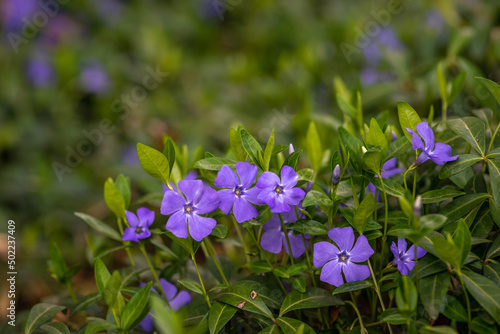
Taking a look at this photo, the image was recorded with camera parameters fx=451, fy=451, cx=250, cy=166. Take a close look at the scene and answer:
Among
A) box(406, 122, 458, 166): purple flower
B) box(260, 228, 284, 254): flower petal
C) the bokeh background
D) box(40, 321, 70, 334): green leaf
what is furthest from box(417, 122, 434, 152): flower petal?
box(40, 321, 70, 334): green leaf

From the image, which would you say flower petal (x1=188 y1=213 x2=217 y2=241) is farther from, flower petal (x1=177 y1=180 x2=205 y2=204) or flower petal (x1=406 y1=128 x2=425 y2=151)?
flower petal (x1=406 y1=128 x2=425 y2=151)

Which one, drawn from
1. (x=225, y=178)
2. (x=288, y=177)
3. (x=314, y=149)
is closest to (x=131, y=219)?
(x=225, y=178)

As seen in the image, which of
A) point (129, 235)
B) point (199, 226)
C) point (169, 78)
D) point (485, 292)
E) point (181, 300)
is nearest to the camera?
point (485, 292)

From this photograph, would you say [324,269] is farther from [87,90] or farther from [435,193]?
[87,90]

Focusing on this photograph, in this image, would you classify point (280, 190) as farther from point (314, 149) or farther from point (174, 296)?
point (174, 296)

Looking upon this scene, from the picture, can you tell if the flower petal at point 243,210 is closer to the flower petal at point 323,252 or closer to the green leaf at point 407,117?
the flower petal at point 323,252

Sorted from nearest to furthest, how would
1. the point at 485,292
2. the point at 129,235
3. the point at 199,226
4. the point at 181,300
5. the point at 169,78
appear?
→ the point at 485,292
the point at 199,226
the point at 129,235
the point at 181,300
the point at 169,78
